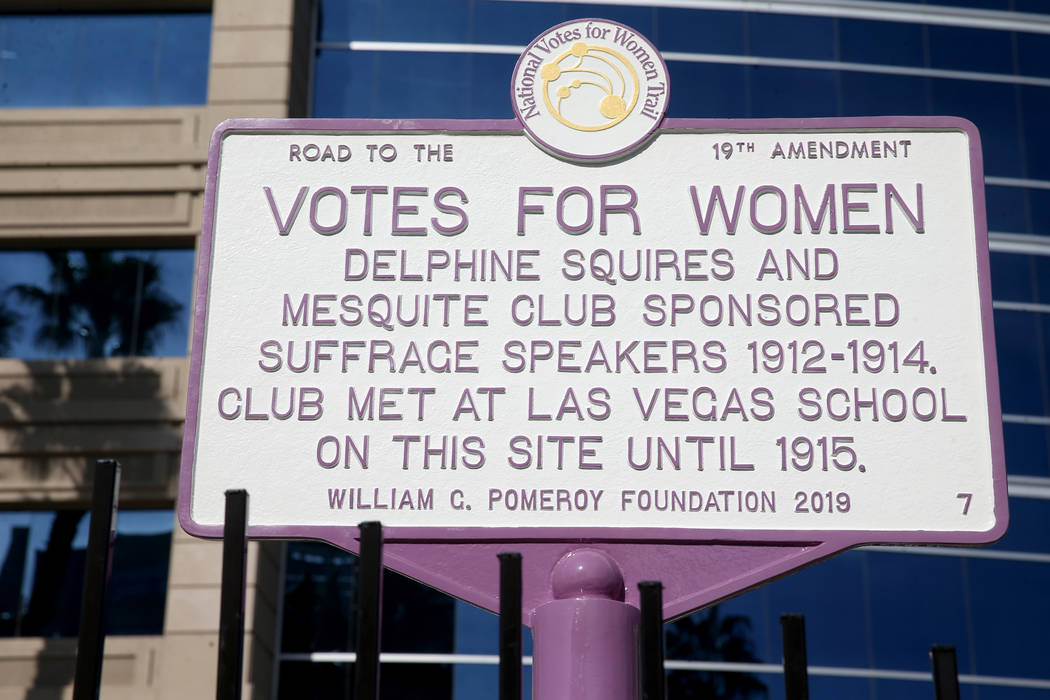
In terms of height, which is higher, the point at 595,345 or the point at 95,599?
the point at 595,345

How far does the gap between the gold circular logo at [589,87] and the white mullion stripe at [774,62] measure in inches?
556

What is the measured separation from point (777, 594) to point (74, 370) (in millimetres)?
9174

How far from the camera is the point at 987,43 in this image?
69.7 feet

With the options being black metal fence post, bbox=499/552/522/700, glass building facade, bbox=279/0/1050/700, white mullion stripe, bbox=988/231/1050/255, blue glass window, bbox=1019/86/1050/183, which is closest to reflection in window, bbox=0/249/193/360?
glass building facade, bbox=279/0/1050/700

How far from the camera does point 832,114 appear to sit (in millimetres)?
20078

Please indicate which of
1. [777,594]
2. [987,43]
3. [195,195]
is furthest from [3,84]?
[987,43]

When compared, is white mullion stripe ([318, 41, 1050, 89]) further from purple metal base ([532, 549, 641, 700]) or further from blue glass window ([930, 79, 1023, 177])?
purple metal base ([532, 549, 641, 700])

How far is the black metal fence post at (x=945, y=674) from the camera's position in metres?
4.62

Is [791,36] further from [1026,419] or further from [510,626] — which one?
[510,626]

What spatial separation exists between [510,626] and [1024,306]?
17214mm

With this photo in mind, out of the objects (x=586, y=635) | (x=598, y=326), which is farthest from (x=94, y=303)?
(x=586, y=635)

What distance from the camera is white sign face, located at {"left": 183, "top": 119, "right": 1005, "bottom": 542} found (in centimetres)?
524

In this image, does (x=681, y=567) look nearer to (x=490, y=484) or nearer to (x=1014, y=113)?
(x=490, y=484)

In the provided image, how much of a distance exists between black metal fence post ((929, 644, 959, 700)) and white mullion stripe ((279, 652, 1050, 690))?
12.4 metres
